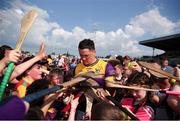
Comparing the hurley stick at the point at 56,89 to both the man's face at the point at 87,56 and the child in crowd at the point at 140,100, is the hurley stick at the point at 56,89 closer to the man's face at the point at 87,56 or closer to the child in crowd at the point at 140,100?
the child in crowd at the point at 140,100

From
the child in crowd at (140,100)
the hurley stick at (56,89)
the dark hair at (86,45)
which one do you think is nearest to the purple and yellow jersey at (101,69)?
the dark hair at (86,45)

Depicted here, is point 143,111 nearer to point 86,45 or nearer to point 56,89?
point 56,89

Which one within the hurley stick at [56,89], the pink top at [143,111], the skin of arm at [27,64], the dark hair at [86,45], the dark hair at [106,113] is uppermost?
the dark hair at [86,45]

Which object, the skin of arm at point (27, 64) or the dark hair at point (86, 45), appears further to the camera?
the dark hair at point (86, 45)

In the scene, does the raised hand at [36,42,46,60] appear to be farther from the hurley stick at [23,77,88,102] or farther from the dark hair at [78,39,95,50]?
the dark hair at [78,39,95,50]

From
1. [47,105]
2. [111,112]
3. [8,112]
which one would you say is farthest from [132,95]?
[8,112]

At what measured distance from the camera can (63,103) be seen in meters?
3.54

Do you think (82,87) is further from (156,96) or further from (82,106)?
(156,96)

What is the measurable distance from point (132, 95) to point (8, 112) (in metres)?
2.01

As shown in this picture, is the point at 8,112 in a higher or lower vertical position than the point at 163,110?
higher

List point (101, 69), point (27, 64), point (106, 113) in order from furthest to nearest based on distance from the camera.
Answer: point (101, 69), point (27, 64), point (106, 113)

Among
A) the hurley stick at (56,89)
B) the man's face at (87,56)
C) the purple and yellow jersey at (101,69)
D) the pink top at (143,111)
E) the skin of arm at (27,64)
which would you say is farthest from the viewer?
the man's face at (87,56)

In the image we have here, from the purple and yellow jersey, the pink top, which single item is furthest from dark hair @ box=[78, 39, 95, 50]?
the pink top

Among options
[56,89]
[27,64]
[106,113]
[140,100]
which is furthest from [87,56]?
[106,113]
